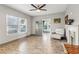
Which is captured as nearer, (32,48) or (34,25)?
(32,48)

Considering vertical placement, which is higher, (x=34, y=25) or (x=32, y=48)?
(x=34, y=25)

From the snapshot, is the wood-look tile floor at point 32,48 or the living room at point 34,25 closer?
the wood-look tile floor at point 32,48

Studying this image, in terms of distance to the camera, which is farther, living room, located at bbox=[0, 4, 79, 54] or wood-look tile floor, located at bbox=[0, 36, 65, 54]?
living room, located at bbox=[0, 4, 79, 54]

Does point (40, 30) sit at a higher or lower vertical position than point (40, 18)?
lower

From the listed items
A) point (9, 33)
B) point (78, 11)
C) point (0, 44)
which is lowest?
point (0, 44)

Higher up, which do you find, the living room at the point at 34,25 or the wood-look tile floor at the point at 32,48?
the living room at the point at 34,25

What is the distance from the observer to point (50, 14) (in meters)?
9.78

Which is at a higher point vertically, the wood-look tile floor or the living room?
the living room
